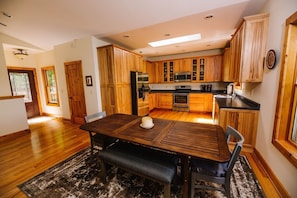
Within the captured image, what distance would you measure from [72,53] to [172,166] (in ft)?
13.8

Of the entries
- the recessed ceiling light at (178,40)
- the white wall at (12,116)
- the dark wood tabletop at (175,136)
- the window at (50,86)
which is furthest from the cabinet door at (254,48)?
the window at (50,86)

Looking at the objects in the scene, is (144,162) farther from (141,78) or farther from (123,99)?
(141,78)

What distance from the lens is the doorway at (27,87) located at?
15.9 ft

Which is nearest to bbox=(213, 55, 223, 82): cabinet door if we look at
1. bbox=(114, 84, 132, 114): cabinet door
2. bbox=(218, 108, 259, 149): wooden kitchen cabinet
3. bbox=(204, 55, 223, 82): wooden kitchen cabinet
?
bbox=(204, 55, 223, 82): wooden kitchen cabinet

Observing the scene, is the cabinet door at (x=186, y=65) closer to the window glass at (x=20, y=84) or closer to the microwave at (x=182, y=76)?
the microwave at (x=182, y=76)

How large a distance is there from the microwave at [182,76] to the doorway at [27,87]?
19.8ft

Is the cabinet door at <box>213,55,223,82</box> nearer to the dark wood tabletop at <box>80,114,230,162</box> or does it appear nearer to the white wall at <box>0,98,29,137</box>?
the dark wood tabletop at <box>80,114,230,162</box>

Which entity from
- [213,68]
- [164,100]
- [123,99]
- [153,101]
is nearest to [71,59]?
[123,99]

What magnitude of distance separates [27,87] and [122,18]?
522cm

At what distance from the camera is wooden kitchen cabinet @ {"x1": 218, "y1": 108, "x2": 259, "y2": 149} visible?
2320 mm

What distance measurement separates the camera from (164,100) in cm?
584

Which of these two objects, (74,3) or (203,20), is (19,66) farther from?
(203,20)

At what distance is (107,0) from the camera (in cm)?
219

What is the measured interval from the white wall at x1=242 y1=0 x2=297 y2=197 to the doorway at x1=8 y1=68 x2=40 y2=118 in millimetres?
7424
